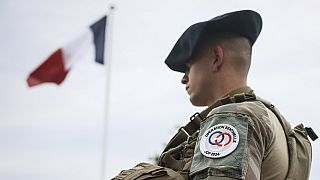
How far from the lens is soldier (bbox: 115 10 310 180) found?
2180 millimetres

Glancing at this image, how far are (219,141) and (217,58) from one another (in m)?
0.58

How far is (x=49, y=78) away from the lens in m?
12.5

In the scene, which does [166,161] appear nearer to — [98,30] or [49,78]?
[49,78]

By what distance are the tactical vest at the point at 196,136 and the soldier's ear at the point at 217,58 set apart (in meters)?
0.15

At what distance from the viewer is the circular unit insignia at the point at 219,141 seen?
7.13 feet

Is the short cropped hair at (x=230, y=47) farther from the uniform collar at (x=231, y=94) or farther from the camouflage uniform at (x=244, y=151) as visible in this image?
the camouflage uniform at (x=244, y=151)

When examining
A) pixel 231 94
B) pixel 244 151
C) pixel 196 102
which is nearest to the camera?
pixel 244 151

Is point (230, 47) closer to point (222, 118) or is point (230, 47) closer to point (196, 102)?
point (196, 102)

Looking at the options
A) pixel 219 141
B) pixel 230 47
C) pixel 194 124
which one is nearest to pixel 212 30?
pixel 230 47

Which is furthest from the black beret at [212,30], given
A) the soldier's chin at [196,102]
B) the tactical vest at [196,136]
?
the tactical vest at [196,136]

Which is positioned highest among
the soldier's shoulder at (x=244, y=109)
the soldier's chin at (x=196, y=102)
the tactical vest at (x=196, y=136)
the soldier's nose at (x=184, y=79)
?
the soldier's nose at (x=184, y=79)

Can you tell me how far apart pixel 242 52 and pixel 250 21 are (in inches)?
6.8

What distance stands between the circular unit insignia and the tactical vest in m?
0.17

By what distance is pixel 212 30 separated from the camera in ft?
8.99
